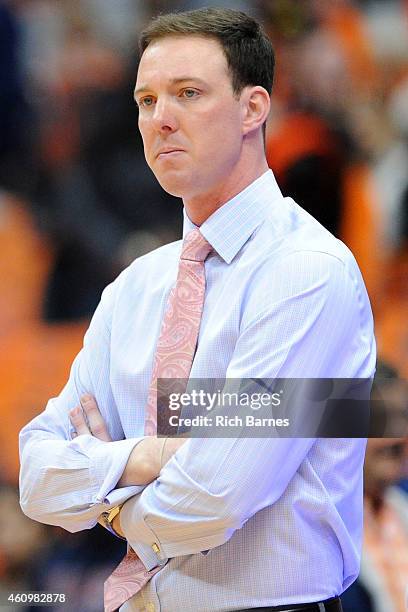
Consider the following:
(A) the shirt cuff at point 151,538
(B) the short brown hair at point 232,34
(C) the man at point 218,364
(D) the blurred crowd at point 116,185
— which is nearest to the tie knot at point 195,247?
(C) the man at point 218,364

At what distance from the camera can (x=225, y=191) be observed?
→ 6.17ft

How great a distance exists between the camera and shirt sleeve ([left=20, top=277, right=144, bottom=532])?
1.73 m

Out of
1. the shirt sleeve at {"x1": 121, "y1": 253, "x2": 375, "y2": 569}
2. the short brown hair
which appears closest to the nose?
the short brown hair

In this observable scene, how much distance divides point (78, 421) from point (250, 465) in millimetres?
423

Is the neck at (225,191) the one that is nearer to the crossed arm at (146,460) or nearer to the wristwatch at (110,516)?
the crossed arm at (146,460)

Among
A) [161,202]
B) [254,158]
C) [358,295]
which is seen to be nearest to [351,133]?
[161,202]

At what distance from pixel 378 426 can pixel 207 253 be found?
0.91 meters

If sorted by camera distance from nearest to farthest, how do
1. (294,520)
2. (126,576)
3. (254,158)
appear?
(294,520), (126,576), (254,158)

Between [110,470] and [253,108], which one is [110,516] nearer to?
[110,470]

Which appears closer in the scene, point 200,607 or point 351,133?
point 200,607

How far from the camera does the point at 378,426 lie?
2.56 metres

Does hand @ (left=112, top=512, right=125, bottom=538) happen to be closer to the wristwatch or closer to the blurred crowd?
the wristwatch

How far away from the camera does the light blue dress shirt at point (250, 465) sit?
161cm

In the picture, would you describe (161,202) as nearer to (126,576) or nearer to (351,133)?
(351,133)
